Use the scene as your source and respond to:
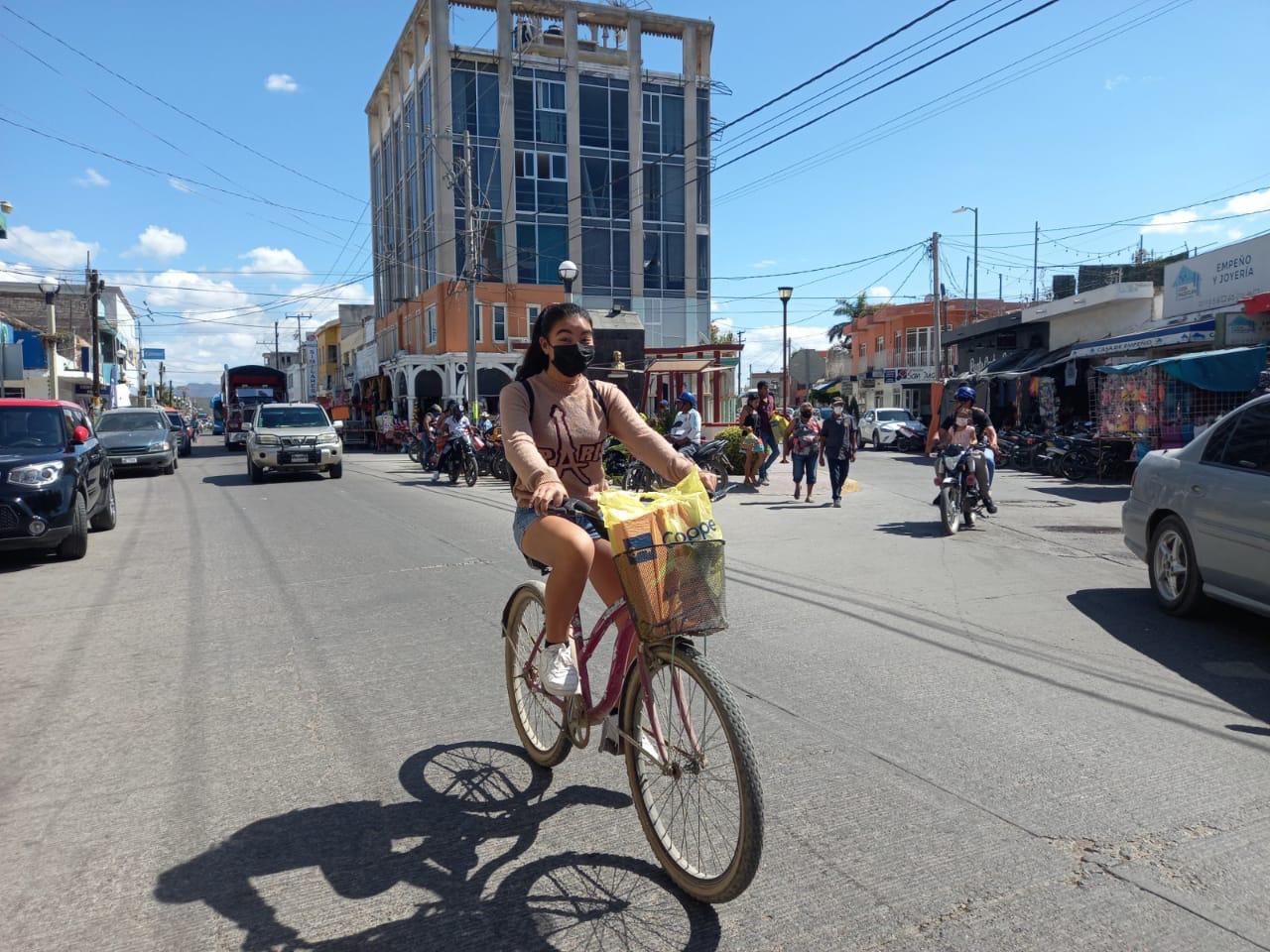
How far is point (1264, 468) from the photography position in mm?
5914

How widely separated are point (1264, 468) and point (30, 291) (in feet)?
210

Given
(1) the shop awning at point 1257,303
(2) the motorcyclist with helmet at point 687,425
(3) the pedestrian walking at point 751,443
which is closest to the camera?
(2) the motorcyclist with helmet at point 687,425

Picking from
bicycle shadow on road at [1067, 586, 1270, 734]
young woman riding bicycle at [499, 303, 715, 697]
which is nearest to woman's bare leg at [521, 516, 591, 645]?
young woman riding bicycle at [499, 303, 715, 697]

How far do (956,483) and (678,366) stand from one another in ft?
39.9

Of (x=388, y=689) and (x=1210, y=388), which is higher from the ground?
(x=1210, y=388)

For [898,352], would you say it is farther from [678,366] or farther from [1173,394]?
[1173,394]

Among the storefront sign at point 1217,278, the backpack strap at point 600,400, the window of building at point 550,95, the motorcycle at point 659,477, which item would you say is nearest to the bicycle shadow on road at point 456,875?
the backpack strap at point 600,400

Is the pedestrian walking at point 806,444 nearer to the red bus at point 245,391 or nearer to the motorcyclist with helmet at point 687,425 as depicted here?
the motorcyclist with helmet at point 687,425

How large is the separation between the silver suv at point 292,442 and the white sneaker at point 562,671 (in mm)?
16819

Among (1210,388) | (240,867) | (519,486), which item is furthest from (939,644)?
(1210,388)

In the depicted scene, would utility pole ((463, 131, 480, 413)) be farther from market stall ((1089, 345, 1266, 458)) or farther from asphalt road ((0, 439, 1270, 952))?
asphalt road ((0, 439, 1270, 952))

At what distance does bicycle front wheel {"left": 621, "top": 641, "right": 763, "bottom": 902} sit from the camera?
2684 mm

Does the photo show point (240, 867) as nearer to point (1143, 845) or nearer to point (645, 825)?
point (645, 825)

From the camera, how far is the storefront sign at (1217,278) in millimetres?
19250
